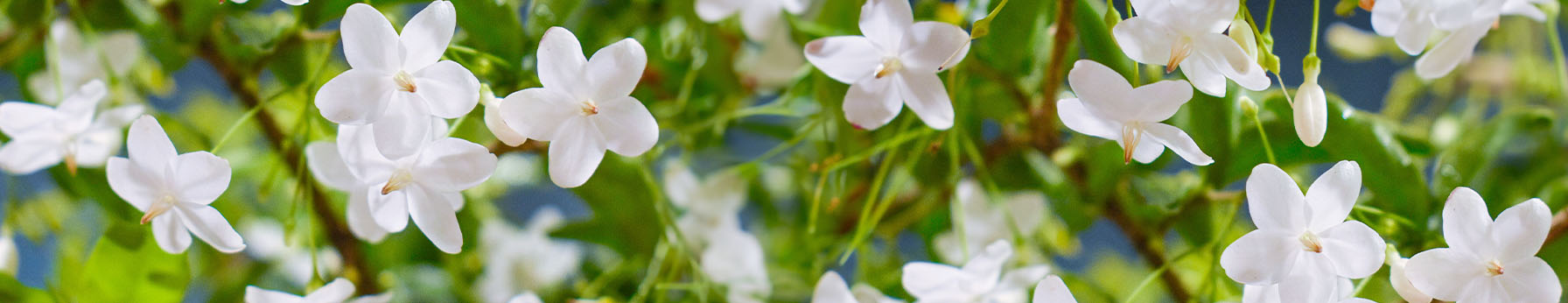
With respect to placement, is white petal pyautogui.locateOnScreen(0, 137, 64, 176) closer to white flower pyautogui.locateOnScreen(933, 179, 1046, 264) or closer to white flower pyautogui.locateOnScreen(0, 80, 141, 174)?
white flower pyautogui.locateOnScreen(0, 80, 141, 174)

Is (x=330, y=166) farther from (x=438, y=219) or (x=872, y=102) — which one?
(x=872, y=102)

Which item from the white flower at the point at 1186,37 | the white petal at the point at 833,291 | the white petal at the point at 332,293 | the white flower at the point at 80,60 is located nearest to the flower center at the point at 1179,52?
the white flower at the point at 1186,37

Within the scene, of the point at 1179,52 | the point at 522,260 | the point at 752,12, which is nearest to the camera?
the point at 1179,52

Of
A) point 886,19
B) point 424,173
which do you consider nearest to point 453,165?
point 424,173

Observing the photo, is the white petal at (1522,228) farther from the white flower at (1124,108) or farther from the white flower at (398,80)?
the white flower at (398,80)

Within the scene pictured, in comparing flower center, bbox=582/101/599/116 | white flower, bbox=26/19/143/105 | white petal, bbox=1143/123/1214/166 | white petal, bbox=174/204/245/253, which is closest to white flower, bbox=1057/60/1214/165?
white petal, bbox=1143/123/1214/166

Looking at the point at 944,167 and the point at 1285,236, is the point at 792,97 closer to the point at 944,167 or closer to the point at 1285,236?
the point at 944,167

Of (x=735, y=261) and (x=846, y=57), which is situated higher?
(x=846, y=57)
